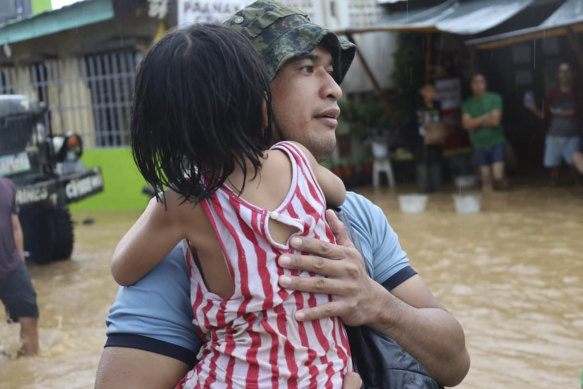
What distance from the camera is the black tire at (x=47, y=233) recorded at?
854 centimetres

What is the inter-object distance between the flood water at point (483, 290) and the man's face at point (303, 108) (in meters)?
2.97

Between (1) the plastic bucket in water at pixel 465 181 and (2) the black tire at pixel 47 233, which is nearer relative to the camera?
(2) the black tire at pixel 47 233

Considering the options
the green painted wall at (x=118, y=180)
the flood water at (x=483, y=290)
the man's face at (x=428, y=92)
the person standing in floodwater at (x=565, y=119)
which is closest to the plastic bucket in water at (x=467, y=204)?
the flood water at (x=483, y=290)

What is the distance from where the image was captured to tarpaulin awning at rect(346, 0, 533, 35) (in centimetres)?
1044

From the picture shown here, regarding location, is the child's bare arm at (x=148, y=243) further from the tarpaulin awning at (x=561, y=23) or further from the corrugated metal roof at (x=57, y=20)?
the corrugated metal roof at (x=57, y=20)

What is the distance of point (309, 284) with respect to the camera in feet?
5.14

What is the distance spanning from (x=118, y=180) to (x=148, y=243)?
11862 millimetres

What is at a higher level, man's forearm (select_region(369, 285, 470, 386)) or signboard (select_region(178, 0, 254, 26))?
signboard (select_region(178, 0, 254, 26))

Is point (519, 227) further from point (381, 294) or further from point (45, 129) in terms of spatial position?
point (381, 294)

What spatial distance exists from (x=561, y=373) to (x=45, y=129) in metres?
6.48

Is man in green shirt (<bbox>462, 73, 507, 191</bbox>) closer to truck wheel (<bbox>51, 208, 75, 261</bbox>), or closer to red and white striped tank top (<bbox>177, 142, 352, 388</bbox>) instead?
truck wheel (<bbox>51, 208, 75, 261</bbox>)

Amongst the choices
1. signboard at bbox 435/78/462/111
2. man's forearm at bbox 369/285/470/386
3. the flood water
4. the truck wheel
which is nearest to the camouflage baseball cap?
man's forearm at bbox 369/285/470/386

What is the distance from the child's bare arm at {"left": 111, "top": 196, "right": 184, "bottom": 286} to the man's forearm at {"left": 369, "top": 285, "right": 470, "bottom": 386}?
49 centimetres

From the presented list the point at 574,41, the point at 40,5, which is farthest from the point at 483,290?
the point at 40,5
